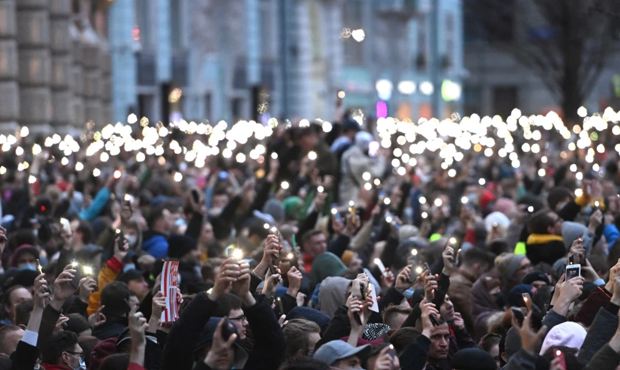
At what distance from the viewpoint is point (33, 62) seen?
34469mm

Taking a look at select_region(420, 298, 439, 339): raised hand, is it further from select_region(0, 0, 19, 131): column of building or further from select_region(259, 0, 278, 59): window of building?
select_region(259, 0, 278, 59): window of building

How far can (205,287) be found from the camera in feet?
43.1

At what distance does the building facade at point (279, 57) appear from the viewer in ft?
180

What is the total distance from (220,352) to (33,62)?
1031 inches

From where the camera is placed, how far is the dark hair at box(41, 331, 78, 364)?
35.4 ft

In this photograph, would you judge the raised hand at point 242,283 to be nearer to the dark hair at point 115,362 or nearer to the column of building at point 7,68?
the dark hair at point 115,362

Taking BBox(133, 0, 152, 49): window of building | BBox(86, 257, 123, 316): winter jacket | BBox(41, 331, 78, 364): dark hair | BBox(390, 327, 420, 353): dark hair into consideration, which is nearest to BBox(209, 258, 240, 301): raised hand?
BBox(41, 331, 78, 364): dark hair

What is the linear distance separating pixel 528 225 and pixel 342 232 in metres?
1.46

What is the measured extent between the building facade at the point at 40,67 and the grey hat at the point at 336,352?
21831 millimetres

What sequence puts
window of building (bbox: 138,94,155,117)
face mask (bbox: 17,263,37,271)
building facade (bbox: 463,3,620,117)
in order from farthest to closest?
building facade (bbox: 463,3,620,117) < window of building (bbox: 138,94,155,117) < face mask (bbox: 17,263,37,271)

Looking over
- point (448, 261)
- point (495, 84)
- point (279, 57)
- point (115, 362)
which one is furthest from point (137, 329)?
point (495, 84)

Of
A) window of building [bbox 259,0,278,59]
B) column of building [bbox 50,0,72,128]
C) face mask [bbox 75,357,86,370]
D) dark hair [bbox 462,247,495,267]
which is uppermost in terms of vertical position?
face mask [bbox 75,357,86,370]

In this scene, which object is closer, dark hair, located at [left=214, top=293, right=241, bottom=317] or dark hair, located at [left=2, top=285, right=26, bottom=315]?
dark hair, located at [left=214, top=293, right=241, bottom=317]

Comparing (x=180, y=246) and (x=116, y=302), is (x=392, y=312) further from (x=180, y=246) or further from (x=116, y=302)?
(x=180, y=246)
